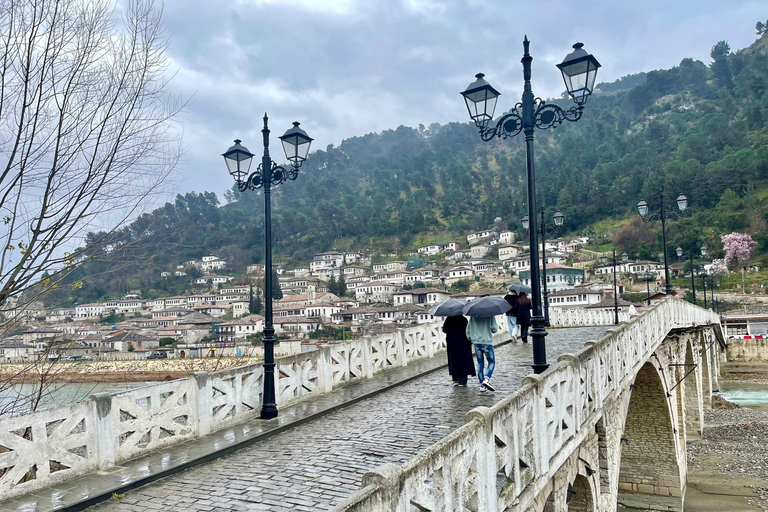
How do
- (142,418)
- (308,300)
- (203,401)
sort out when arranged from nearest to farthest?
1. (142,418)
2. (203,401)
3. (308,300)

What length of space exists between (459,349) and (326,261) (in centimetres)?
12493

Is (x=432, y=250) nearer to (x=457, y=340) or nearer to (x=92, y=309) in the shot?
(x=92, y=309)

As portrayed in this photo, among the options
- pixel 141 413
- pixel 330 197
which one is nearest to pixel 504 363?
pixel 141 413

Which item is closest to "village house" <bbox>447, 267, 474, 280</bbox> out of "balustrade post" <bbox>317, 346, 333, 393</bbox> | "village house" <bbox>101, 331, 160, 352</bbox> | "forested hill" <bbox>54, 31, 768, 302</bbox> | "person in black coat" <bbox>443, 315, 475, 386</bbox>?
"forested hill" <bbox>54, 31, 768, 302</bbox>

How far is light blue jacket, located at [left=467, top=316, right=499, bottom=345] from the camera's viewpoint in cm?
912

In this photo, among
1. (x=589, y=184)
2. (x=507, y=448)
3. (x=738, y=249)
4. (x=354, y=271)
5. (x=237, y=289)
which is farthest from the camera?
(x=354, y=271)

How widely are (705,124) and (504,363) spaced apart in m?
126

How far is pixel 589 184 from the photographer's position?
111812 mm

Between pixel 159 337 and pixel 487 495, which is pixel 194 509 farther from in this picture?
pixel 159 337

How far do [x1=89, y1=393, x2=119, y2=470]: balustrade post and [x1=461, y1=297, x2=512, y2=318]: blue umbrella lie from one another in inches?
211

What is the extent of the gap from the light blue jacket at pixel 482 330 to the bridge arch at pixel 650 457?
11.5 meters

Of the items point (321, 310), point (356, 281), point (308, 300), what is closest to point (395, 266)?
point (356, 281)

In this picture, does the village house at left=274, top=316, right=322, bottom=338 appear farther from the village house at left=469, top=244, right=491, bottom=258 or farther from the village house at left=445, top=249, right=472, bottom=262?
the village house at left=469, top=244, right=491, bottom=258

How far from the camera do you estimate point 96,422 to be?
598cm
